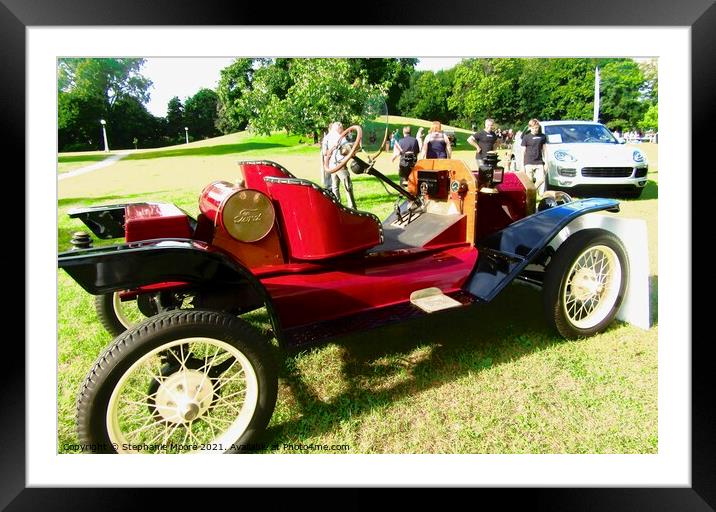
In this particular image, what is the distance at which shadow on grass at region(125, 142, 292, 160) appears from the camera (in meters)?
4.35

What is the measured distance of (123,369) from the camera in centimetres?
171

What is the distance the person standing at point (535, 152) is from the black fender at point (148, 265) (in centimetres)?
471

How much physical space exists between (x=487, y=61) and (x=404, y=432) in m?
2.38

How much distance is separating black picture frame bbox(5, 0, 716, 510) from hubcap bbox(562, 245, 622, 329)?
3.95 feet

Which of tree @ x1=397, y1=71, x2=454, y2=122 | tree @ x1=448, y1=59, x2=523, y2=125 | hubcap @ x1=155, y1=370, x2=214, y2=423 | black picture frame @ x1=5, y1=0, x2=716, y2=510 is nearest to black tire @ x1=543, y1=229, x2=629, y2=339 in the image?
black picture frame @ x1=5, y1=0, x2=716, y2=510

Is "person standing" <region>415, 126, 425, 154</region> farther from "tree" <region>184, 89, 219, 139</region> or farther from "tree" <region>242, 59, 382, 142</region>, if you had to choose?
"tree" <region>184, 89, 219, 139</region>

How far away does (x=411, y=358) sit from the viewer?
2949 millimetres

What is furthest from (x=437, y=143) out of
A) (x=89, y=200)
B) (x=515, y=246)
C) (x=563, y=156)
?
(x=89, y=200)

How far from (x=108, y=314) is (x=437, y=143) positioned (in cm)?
400

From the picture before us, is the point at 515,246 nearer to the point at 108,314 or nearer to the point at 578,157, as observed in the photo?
the point at 108,314

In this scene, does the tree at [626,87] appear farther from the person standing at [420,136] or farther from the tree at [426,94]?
the person standing at [420,136]

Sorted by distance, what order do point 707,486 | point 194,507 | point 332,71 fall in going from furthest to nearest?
point 332,71
point 707,486
point 194,507
